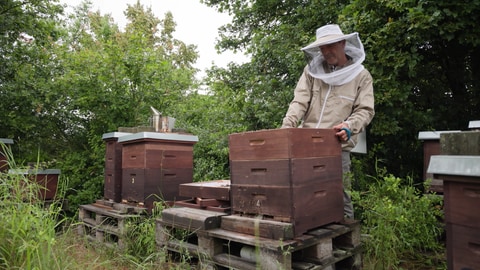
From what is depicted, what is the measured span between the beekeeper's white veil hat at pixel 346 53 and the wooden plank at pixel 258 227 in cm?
128

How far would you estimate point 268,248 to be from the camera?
1.84 m

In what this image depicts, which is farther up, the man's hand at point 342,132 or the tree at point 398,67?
A: the tree at point 398,67

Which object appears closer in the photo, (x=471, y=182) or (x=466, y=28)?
(x=471, y=182)

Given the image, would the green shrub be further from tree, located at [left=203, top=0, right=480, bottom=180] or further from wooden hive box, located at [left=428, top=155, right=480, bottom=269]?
tree, located at [left=203, top=0, right=480, bottom=180]

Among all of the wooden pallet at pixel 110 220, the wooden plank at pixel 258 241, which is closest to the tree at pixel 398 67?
the wooden pallet at pixel 110 220

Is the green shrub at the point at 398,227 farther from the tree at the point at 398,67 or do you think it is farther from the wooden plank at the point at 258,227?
the tree at the point at 398,67

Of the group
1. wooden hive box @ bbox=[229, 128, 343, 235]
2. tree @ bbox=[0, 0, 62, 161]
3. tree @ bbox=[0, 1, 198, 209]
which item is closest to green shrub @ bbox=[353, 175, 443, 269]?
wooden hive box @ bbox=[229, 128, 343, 235]

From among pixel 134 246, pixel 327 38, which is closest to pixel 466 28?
pixel 327 38

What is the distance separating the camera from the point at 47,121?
18.1ft

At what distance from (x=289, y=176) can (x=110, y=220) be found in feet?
8.87

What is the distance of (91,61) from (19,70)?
1269 mm

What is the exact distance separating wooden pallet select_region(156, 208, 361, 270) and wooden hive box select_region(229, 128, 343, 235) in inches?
3.7

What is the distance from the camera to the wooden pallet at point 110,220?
3.19 meters

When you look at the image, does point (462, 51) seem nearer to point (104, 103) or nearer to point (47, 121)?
point (104, 103)
